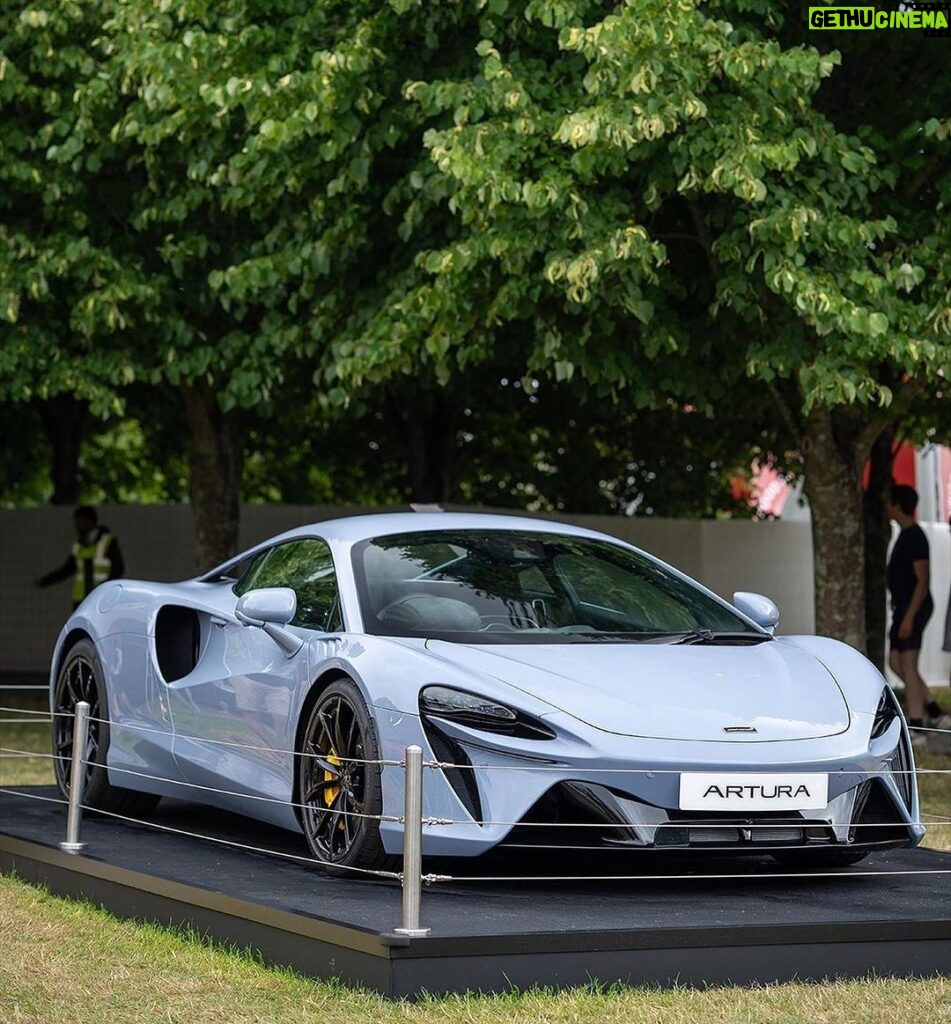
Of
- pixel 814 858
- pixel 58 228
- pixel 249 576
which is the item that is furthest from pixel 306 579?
pixel 58 228

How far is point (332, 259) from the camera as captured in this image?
14.3 metres

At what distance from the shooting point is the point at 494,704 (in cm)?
643

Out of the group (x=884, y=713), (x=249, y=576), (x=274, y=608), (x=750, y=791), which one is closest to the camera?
(x=750, y=791)

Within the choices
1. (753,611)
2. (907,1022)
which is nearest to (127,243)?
(753,611)

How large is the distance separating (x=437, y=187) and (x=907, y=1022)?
8.68 meters

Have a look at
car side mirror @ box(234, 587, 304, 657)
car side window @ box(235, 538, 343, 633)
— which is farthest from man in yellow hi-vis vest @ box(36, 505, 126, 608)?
car side mirror @ box(234, 587, 304, 657)

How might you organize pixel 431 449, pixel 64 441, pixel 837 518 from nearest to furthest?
1. pixel 837 518
2. pixel 431 449
3. pixel 64 441

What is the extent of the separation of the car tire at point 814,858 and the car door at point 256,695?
192 centimetres

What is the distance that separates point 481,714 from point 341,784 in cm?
76

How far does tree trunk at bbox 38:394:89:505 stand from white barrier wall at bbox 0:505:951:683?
1.05m

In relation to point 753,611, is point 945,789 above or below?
below

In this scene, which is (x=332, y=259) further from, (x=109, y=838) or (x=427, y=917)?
(x=427, y=917)

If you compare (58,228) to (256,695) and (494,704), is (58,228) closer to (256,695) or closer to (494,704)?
(256,695)

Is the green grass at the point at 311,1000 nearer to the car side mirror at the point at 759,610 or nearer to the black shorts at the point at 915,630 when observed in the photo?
the car side mirror at the point at 759,610
